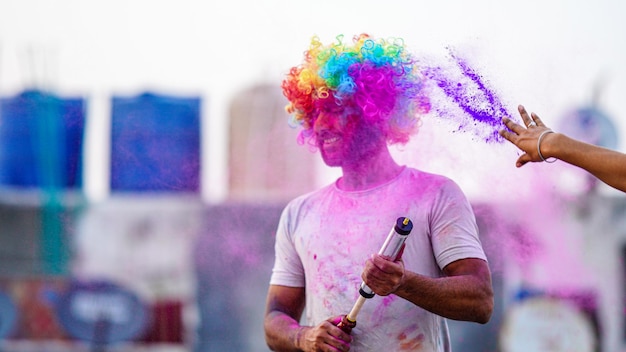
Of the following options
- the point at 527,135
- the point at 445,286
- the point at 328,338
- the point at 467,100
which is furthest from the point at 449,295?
the point at 467,100

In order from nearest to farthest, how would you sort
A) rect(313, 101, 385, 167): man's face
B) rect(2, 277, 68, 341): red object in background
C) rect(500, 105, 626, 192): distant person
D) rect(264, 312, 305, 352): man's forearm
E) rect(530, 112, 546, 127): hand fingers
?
rect(500, 105, 626, 192): distant person, rect(530, 112, 546, 127): hand fingers, rect(264, 312, 305, 352): man's forearm, rect(313, 101, 385, 167): man's face, rect(2, 277, 68, 341): red object in background

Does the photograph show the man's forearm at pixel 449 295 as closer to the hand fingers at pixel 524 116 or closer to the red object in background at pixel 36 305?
the hand fingers at pixel 524 116

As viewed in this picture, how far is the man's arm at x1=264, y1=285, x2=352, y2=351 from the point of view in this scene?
2596mm

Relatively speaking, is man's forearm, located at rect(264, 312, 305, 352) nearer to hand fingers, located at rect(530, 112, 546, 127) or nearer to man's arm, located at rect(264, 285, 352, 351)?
man's arm, located at rect(264, 285, 352, 351)

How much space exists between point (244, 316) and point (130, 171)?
9.00ft

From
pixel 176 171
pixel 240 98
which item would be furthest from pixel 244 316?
pixel 240 98

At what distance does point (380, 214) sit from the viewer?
276 cm

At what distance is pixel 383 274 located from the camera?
243cm

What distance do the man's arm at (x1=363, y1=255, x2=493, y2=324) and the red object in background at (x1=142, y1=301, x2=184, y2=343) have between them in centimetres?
947

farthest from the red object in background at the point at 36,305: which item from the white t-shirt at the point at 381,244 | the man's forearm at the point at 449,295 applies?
the man's forearm at the point at 449,295

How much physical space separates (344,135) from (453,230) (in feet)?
1.63

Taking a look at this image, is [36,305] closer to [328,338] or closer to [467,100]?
[328,338]

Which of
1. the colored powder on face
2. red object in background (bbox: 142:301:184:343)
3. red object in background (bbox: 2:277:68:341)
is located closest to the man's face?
the colored powder on face

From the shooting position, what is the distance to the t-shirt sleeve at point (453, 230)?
2.62 meters
